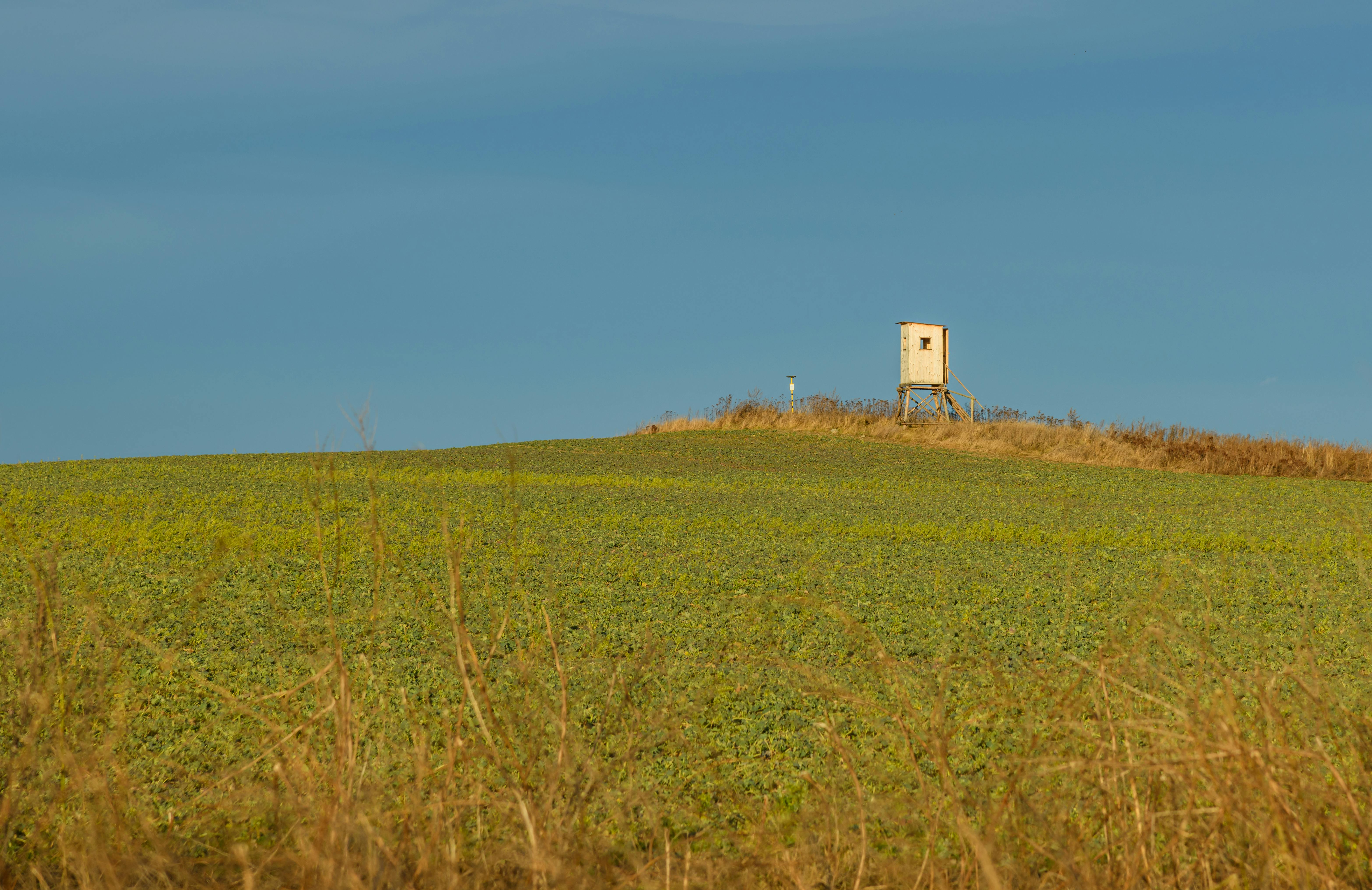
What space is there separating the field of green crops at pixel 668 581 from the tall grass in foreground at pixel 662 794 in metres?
0.19

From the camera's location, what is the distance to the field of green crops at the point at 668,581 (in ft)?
11.9

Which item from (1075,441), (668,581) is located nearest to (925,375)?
(1075,441)

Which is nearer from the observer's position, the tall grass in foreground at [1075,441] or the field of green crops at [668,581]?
the field of green crops at [668,581]

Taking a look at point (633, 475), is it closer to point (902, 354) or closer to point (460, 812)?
point (460, 812)

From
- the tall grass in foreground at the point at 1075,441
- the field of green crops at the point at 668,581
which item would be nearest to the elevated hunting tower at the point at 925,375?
the tall grass in foreground at the point at 1075,441

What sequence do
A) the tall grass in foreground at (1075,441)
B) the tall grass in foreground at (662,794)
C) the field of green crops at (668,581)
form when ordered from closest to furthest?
the tall grass in foreground at (662,794) < the field of green crops at (668,581) < the tall grass in foreground at (1075,441)

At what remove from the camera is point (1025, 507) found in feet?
34.5

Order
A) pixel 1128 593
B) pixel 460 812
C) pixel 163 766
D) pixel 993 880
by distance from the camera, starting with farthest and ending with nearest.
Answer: pixel 1128 593 → pixel 163 766 → pixel 460 812 → pixel 993 880

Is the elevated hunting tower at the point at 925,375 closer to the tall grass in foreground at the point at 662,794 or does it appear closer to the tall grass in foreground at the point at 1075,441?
the tall grass in foreground at the point at 1075,441

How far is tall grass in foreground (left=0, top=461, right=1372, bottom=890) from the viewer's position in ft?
6.18

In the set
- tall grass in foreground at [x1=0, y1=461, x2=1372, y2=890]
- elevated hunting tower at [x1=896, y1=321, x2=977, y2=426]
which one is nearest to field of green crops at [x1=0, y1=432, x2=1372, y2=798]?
tall grass in foreground at [x1=0, y1=461, x2=1372, y2=890]

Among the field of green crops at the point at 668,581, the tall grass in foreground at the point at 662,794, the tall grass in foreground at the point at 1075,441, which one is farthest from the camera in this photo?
the tall grass in foreground at the point at 1075,441

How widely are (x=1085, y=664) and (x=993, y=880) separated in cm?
73

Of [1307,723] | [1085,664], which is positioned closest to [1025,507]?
[1307,723]
